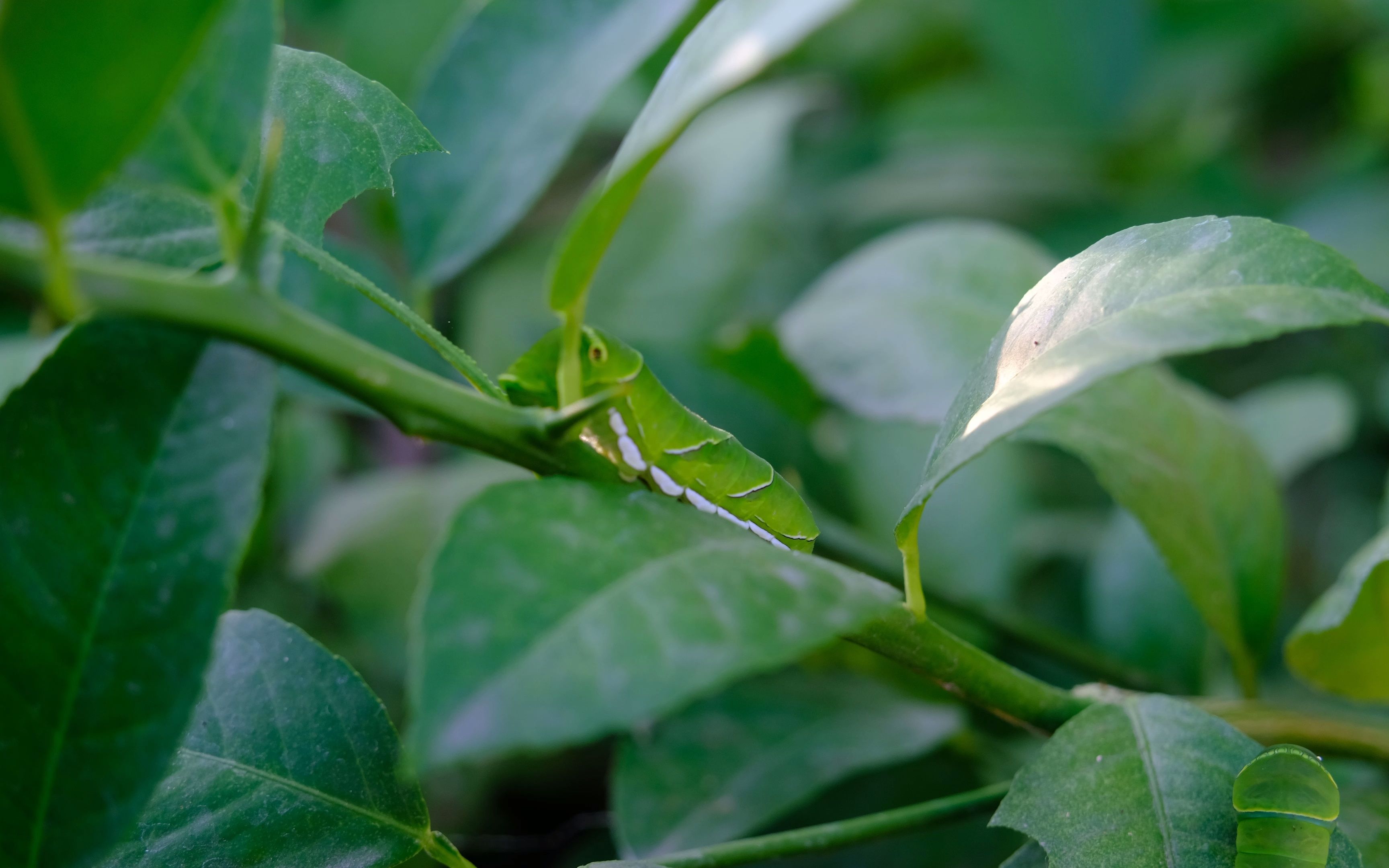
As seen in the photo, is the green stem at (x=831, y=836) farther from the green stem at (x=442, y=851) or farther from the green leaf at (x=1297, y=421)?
the green leaf at (x=1297, y=421)

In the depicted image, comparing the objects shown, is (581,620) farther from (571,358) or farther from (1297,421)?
(1297,421)

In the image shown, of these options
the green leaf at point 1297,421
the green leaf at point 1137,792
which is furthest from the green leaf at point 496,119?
the green leaf at point 1297,421

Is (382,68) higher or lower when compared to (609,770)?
higher

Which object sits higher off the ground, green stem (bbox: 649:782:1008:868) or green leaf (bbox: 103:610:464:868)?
green leaf (bbox: 103:610:464:868)

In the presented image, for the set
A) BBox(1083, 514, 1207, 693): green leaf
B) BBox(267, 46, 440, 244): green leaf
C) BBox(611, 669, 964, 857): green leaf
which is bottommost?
BBox(611, 669, 964, 857): green leaf

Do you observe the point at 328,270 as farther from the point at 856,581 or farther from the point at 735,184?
the point at 735,184

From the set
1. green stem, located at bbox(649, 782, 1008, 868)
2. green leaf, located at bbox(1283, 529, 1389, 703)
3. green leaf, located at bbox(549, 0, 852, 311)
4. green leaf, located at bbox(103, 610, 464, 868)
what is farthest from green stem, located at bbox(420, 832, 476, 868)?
green leaf, located at bbox(1283, 529, 1389, 703)

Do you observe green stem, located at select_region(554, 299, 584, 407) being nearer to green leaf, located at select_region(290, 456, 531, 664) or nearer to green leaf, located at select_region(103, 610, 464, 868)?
green leaf, located at select_region(103, 610, 464, 868)

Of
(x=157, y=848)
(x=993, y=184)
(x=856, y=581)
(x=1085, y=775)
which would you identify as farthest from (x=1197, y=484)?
(x=993, y=184)

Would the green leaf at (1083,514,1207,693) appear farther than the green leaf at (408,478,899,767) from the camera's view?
Yes
